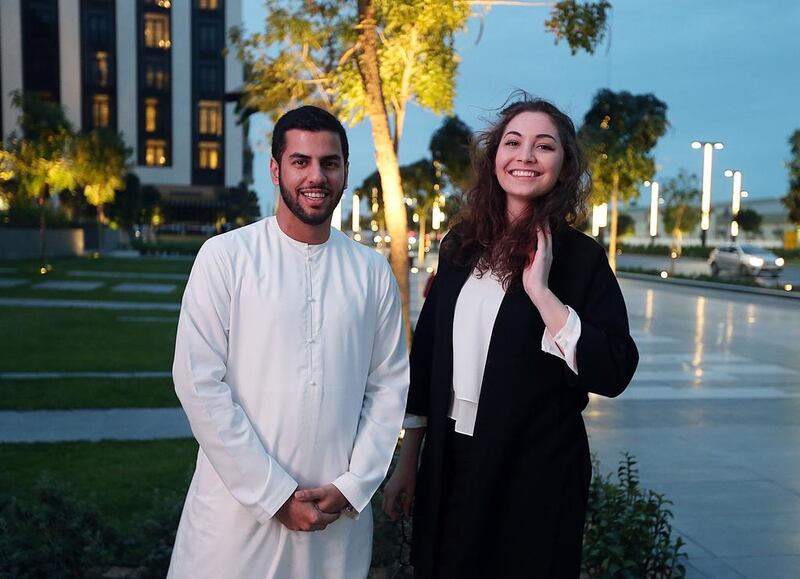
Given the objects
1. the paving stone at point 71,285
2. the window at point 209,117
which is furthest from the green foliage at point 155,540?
the window at point 209,117

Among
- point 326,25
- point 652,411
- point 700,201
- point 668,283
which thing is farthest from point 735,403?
point 700,201

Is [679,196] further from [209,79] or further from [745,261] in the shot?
[209,79]

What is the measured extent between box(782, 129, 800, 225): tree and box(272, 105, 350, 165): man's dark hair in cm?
3446

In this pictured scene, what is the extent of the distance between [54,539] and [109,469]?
84.1 inches

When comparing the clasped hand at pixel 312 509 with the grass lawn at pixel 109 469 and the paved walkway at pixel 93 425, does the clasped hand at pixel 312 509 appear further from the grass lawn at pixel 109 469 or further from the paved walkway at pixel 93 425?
the paved walkway at pixel 93 425

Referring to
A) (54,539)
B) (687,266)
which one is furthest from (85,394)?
(687,266)

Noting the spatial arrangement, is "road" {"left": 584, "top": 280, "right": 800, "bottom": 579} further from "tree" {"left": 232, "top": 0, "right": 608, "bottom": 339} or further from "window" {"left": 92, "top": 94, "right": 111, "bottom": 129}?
"window" {"left": 92, "top": 94, "right": 111, "bottom": 129}

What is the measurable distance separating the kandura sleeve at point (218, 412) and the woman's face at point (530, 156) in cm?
94

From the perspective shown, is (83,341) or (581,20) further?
(83,341)

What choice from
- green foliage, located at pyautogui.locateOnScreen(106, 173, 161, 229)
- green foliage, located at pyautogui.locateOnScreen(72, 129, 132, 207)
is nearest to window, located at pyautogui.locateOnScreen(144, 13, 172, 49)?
green foliage, located at pyautogui.locateOnScreen(106, 173, 161, 229)

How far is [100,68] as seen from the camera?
6594 centimetres

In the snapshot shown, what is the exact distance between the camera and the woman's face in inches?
96.5

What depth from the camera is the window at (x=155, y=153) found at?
68.2 meters

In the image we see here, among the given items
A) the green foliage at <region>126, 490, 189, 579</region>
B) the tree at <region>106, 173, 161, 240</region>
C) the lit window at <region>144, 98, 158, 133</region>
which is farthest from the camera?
the lit window at <region>144, 98, 158, 133</region>
